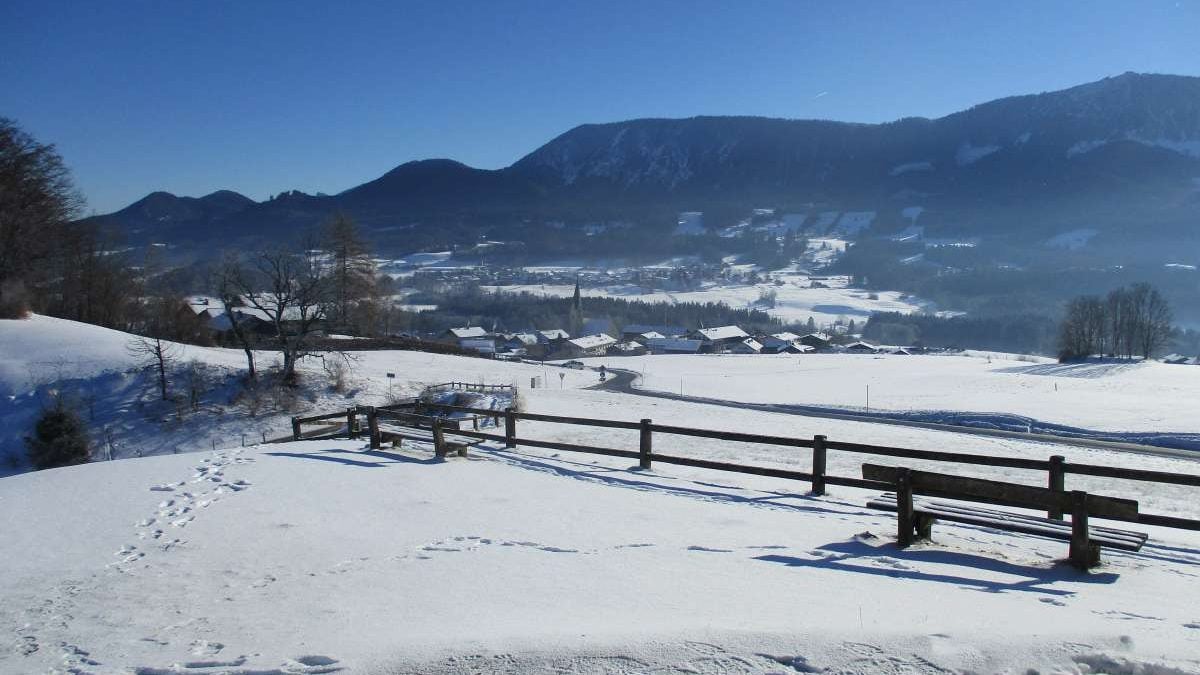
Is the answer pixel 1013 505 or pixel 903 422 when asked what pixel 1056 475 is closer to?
pixel 1013 505

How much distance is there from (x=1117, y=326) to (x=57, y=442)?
4091 inches

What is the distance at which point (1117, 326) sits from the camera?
Answer: 294 ft

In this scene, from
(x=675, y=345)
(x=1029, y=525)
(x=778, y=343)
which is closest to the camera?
(x=1029, y=525)

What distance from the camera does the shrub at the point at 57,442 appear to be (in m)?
23.5

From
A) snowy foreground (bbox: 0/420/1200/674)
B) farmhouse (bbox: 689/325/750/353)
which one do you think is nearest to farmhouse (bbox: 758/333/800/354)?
farmhouse (bbox: 689/325/750/353)

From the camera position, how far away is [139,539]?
347 inches

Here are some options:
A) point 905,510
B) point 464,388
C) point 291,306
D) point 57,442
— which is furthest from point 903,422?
point 57,442

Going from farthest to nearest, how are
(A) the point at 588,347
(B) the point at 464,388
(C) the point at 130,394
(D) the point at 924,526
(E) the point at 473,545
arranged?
(A) the point at 588,347 → (B) the point at 464,388 → (C) the point at 130,394 → (D) the point at 924,526 → (E) the point at 473,545

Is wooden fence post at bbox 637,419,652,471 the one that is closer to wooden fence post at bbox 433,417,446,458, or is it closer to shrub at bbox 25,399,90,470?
wooden fence post at bbox 433,417,446,458

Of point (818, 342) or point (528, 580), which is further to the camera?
point (818, 342)

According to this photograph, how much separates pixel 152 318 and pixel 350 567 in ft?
180

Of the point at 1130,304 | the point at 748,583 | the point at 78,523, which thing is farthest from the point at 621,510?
the point at 1130,304

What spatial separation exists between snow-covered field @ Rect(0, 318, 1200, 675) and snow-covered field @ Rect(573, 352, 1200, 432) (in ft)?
112

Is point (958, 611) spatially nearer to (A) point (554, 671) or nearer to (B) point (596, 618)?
(B) point (596, 618)
